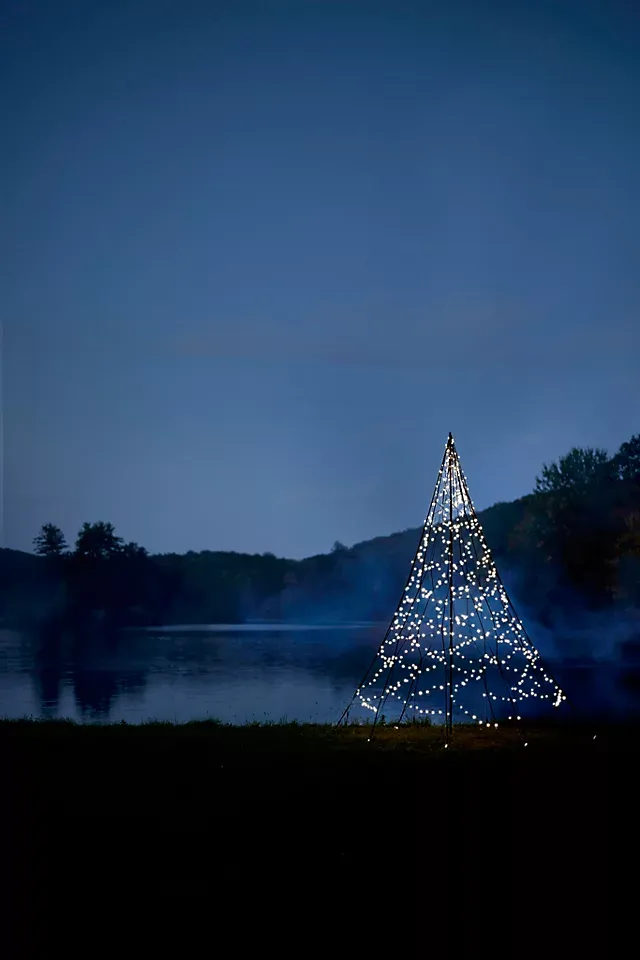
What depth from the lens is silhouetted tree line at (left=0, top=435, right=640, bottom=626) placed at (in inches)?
1298

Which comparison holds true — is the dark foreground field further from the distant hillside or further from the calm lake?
the distant hillside

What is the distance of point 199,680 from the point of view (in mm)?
29625

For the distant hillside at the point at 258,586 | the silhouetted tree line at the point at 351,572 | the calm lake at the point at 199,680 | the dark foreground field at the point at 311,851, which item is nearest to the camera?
the dark foreground field at the point at 311,851

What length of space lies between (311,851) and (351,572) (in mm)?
63517

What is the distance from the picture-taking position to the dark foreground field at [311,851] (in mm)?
4059

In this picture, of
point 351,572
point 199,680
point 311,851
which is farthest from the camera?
point 351,572

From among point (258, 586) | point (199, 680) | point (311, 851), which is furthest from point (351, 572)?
point (311, 851)

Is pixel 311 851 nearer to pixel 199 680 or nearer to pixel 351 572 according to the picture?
pixel 199 680

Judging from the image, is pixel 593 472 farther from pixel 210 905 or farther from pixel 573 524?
pixel 210 905

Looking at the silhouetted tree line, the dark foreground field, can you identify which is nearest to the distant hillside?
the silhouetted tree line

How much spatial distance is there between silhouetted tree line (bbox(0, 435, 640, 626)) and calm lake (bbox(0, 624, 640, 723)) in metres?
4.72

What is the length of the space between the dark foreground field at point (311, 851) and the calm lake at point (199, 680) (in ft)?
17.3

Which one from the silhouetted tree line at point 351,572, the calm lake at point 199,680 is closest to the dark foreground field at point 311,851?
the calm lake at point 199,680

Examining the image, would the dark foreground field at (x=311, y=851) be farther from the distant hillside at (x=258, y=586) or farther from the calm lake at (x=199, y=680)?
the distant hillside at (x=258, y=586)
